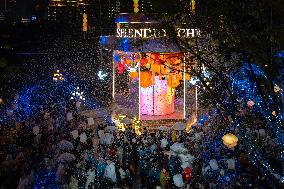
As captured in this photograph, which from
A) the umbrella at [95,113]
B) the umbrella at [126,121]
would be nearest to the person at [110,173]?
the umbrella at [126,121]

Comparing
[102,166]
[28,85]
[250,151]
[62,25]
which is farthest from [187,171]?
[62,25]

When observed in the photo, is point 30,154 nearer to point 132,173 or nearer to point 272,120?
point 132,173

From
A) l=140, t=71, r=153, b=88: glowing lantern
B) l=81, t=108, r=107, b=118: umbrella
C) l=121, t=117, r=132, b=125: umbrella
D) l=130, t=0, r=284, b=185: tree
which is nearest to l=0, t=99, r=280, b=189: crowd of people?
l=121, t=117, r=132, b=125: umbrella

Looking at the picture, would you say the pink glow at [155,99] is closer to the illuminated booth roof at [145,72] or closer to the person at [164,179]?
the illuminated booth roof at [145,72]

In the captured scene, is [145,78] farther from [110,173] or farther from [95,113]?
[110,173]

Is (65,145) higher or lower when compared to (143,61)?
lower

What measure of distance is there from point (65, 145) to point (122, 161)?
2123 mm

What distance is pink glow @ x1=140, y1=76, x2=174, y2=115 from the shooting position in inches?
859

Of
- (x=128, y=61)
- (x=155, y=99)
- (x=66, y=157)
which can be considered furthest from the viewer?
(x=155, y=99)

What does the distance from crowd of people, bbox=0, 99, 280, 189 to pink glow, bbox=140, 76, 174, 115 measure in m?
4.96

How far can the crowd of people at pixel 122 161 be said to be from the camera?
1229 cm

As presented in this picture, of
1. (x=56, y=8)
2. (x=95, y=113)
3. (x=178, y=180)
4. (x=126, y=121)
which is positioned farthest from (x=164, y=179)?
(x=56, y=8)

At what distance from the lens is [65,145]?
1429 centimetres

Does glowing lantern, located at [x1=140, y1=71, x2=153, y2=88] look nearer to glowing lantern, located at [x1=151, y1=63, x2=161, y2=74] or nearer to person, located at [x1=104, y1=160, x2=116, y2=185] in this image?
glowing lantern, located at [x1=151, y1=63, x2=161, y2=74]
